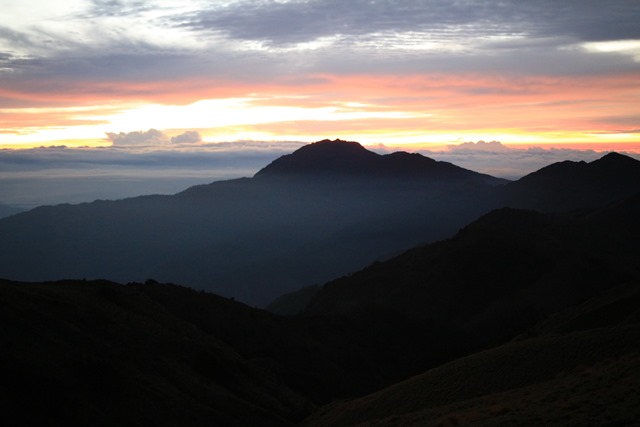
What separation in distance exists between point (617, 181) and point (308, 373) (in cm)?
16848

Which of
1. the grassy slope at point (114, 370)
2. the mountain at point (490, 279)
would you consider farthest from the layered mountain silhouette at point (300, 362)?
the mountain at point (490, 279)

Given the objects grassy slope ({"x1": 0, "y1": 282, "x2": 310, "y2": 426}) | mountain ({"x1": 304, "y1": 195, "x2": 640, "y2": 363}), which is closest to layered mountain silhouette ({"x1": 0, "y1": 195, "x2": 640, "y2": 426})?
grassy slope ({"x1": 0, "y1": 282, "x2": 310, "y2": 426})

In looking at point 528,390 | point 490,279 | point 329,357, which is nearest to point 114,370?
point 528,390

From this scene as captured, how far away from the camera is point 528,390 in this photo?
26078 millimetres

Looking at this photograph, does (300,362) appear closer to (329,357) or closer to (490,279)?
(329,357)

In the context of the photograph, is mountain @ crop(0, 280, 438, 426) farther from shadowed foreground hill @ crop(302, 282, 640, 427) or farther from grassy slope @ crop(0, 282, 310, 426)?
shadowed foreground hill @ crop(302, 282, 640, 427)

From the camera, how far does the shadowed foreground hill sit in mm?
21000

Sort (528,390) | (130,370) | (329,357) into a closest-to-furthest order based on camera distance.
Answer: (528,390), (130,370), (329,357)

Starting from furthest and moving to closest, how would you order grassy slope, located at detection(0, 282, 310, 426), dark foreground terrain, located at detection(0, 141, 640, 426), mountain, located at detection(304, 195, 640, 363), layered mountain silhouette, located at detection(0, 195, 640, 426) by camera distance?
mountain, located at detection(304, 195, 640, 363)
grassy slope, located at detection(0, 282, 310, 426)
dark foreground terrain, located at detection(0, 141, 640, 426)
layered mountain silhouette, located at detection(0, 195, 640, 426)

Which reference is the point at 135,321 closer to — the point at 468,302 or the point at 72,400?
the point at 72,400

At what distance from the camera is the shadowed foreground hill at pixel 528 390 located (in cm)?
2100

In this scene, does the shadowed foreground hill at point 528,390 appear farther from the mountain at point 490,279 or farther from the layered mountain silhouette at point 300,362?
the mountain at point 490,279

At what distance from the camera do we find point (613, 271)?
91.0 meters

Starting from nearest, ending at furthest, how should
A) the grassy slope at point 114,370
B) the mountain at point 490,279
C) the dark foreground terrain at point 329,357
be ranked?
the dark foreground terrain at point 329,357
the grassy slope at point 114,370
the mountain at point 490,279
